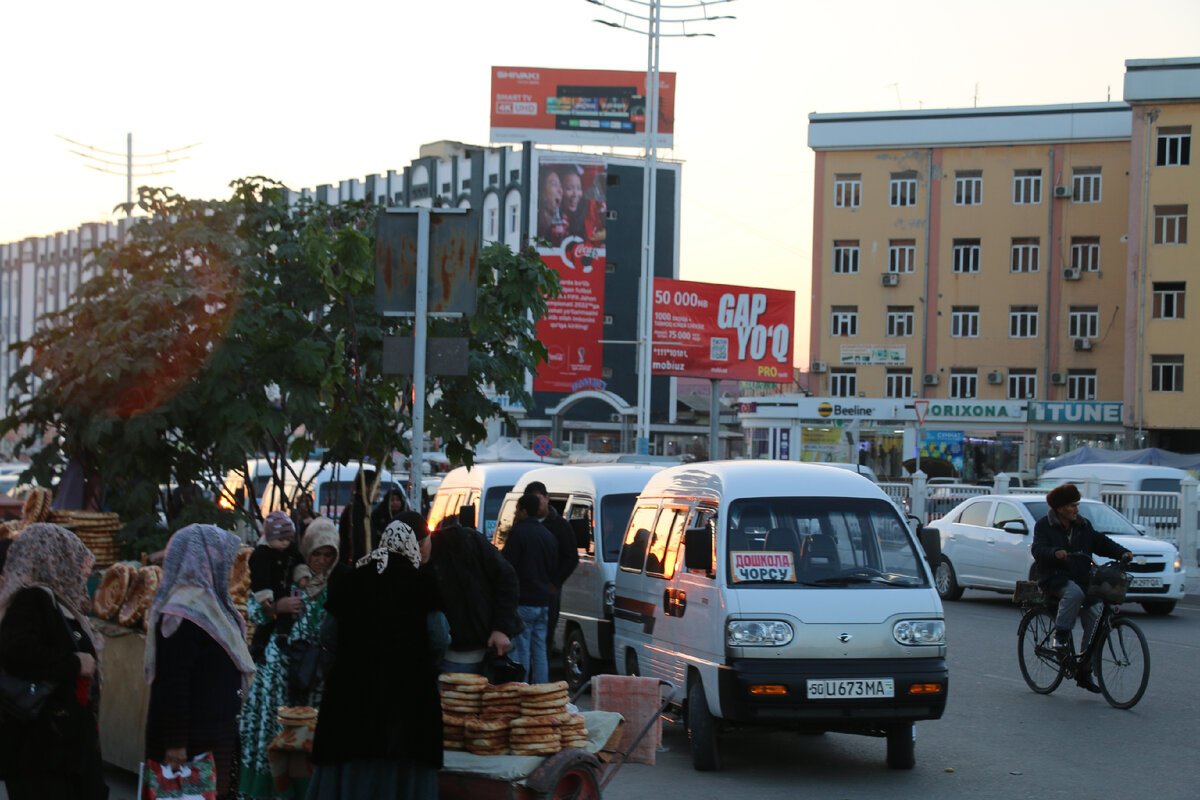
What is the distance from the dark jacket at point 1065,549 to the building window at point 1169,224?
40230 millimetres

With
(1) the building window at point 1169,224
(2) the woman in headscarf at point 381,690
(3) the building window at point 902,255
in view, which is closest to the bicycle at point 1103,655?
(2) the woman in headscarf at point 381,690

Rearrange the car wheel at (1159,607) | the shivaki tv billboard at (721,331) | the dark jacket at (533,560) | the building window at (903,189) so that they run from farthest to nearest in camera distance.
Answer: the building window at (903,189) → the shivaki tv billboard at (721,331) → the car wheel at (1159,607) → the dark jacket at (533,560)

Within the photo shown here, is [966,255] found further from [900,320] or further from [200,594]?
[200,594]

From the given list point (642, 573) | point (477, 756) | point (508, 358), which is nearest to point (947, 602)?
point (508, 358)

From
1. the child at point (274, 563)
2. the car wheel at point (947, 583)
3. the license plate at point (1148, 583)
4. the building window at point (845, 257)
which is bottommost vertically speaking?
the car wheel at point (947, 583)

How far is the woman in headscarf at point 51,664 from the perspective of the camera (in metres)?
5.01

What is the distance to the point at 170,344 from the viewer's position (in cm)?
1150

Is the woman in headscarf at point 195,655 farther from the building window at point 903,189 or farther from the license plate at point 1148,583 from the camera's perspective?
the building window at point 903,189

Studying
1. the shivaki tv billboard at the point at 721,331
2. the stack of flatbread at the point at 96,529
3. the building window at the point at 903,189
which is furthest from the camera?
the building window at the point at 903,189

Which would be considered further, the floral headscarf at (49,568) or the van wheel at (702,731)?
the van wheel at (702,731)

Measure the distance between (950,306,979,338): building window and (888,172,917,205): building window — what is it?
487 centimetres

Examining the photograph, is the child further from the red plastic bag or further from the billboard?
the billboard

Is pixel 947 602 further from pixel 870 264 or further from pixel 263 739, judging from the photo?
pixel 870 264

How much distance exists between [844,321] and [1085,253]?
32.7 ft
